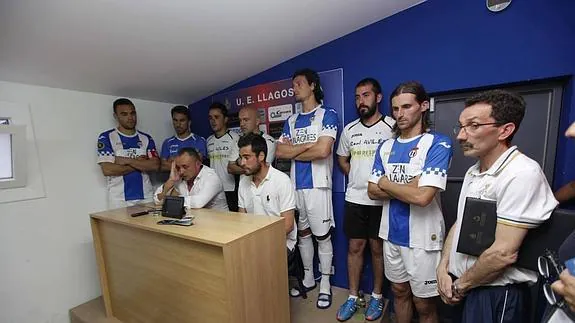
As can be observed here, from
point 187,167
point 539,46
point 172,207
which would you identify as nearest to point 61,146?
point 187,167

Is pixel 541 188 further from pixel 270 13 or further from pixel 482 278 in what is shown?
pixel 270 13

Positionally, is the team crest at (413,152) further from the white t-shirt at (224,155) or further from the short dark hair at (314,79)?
the white t-shirt at (224,155)

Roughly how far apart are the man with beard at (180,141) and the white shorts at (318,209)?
1.35m

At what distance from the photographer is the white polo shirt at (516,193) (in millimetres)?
912

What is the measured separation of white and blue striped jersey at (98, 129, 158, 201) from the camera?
8.36ft

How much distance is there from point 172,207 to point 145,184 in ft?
4.22

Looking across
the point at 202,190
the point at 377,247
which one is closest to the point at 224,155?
the point at 202,190

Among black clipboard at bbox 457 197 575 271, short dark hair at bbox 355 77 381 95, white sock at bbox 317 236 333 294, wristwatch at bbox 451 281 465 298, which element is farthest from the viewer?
white sock at bbox 317 236 333 294

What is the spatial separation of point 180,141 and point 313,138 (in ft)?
5.23

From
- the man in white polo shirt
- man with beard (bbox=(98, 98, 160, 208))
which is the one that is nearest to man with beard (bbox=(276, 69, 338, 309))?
the man in white polo shirt

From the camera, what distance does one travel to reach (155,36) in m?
1.90

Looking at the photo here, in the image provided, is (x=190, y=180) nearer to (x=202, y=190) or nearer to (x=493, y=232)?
(x=202, y=190)

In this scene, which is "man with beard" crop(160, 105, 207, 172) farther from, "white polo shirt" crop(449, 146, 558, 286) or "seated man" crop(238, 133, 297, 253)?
"white polo shirt" crop(449, 146, 558, 286)

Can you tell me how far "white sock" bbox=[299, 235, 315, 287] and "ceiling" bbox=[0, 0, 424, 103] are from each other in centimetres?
170
